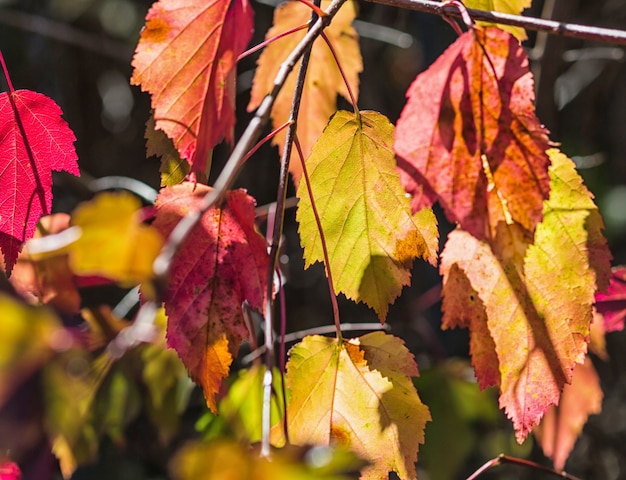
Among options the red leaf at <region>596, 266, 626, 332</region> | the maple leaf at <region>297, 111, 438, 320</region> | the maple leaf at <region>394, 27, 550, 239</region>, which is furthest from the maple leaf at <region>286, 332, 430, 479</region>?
the red leaf at <region>596, 266, 626, 332</region>

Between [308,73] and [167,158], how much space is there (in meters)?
0.32

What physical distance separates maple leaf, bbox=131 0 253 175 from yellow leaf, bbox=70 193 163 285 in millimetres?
322

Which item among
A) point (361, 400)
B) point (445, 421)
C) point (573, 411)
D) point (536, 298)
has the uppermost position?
point (536, 298)

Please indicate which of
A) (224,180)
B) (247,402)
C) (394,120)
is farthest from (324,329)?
(394,120)

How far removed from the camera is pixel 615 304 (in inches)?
40.3

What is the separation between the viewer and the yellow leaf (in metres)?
0.35

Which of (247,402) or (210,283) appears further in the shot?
(247,402)

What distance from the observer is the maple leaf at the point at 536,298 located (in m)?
0.69

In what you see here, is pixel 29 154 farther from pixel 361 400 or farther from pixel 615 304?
pixel 615 304

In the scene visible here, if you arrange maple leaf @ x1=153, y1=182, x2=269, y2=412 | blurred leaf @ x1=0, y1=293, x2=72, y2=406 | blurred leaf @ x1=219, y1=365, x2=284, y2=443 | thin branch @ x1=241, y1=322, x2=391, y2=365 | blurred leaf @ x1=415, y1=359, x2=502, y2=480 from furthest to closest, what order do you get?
blurred leaf @ x1=415, y1=359, x2=502, y2=480, blurred leaf @ x1=219, y1=365, x2=284, y2=443, thin branch @ x1=241, y1=322, x2=391, y2=365, maple leaf @ x1=153, y1=182, x2=269, y2=412, blurred leaf @ x1=0, y1=293, x2=72, y2=406

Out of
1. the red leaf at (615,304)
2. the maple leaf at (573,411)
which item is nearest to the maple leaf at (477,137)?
the red leaf at (615,304)

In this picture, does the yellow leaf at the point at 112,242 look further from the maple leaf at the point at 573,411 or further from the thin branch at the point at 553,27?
the maple leaf at the point at 573,411

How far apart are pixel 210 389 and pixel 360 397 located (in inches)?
5.7

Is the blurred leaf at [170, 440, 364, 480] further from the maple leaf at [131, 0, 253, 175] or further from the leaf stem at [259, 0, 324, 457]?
the maple leaf at [131, 0, 253, 175]
